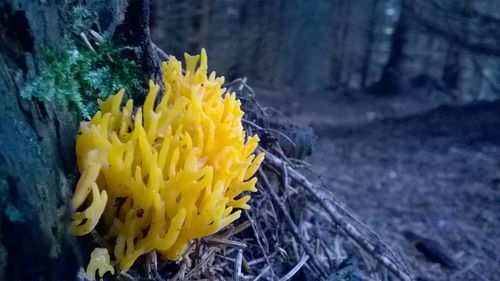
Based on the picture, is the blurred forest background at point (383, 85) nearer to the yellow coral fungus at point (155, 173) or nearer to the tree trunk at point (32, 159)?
the yellow coral fungus at point (155, 173)

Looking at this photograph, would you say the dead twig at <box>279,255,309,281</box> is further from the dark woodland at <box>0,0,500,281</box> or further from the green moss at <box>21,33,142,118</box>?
the green moss at <box>21,33,142,118</box>

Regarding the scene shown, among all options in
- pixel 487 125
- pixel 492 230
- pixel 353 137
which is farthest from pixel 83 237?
pixel 487 125

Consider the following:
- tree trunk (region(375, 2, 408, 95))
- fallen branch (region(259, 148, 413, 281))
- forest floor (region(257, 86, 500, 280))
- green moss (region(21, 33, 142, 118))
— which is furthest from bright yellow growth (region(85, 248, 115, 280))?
tree trunk (region(375, 2, 408, 95))

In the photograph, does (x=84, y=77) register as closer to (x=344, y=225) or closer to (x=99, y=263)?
(x=99, y=263)

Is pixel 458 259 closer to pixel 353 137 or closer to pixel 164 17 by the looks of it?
pixel 353 137

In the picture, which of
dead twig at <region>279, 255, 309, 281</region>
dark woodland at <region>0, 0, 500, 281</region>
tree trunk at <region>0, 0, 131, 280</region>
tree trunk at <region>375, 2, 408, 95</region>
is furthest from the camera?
tree trunk at <region>375, 2, 408, 95</region>

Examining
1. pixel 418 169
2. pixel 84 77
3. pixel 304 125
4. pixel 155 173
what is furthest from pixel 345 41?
pixel 155 173
